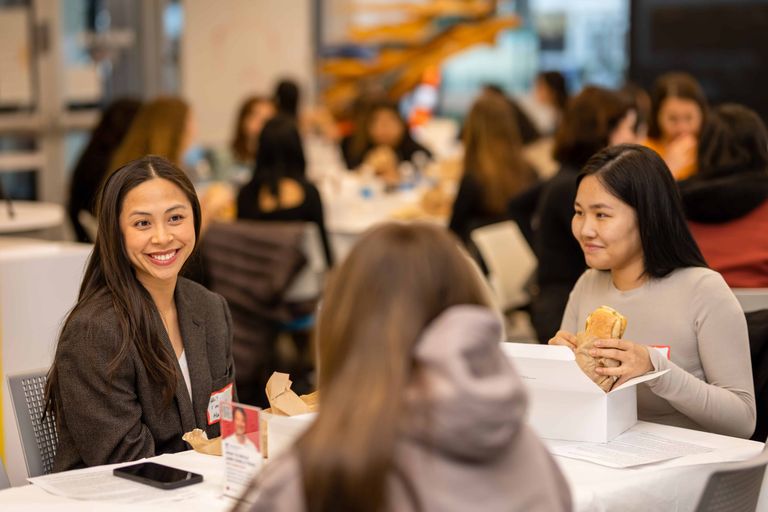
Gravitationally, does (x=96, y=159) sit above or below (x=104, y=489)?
above

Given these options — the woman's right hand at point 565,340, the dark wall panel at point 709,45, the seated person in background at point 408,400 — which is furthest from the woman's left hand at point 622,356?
the dark wall panel at point 709,45

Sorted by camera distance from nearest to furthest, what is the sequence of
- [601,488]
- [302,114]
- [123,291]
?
[601,488] → [123,291] → [302,114]

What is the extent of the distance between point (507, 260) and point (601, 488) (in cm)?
292

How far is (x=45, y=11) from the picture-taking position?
28.8ft

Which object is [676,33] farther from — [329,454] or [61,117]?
[329,454]

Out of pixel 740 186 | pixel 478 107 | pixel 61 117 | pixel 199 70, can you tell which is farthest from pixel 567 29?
pixel 740 186

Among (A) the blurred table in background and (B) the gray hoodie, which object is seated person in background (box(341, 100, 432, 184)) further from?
(B) the gray hoodie

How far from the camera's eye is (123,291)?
2.54m

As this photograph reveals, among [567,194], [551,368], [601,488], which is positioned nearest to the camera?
[601,488]

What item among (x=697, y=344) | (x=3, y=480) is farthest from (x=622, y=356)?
(x=3, y=480)

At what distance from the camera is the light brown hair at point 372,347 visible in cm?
130

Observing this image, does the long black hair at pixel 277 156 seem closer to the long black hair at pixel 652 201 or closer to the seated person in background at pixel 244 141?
the seated person in background at pixel 244 141

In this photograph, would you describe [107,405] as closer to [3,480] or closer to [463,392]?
[3,480]

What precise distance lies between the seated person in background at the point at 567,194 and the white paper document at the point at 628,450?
1592 mm
